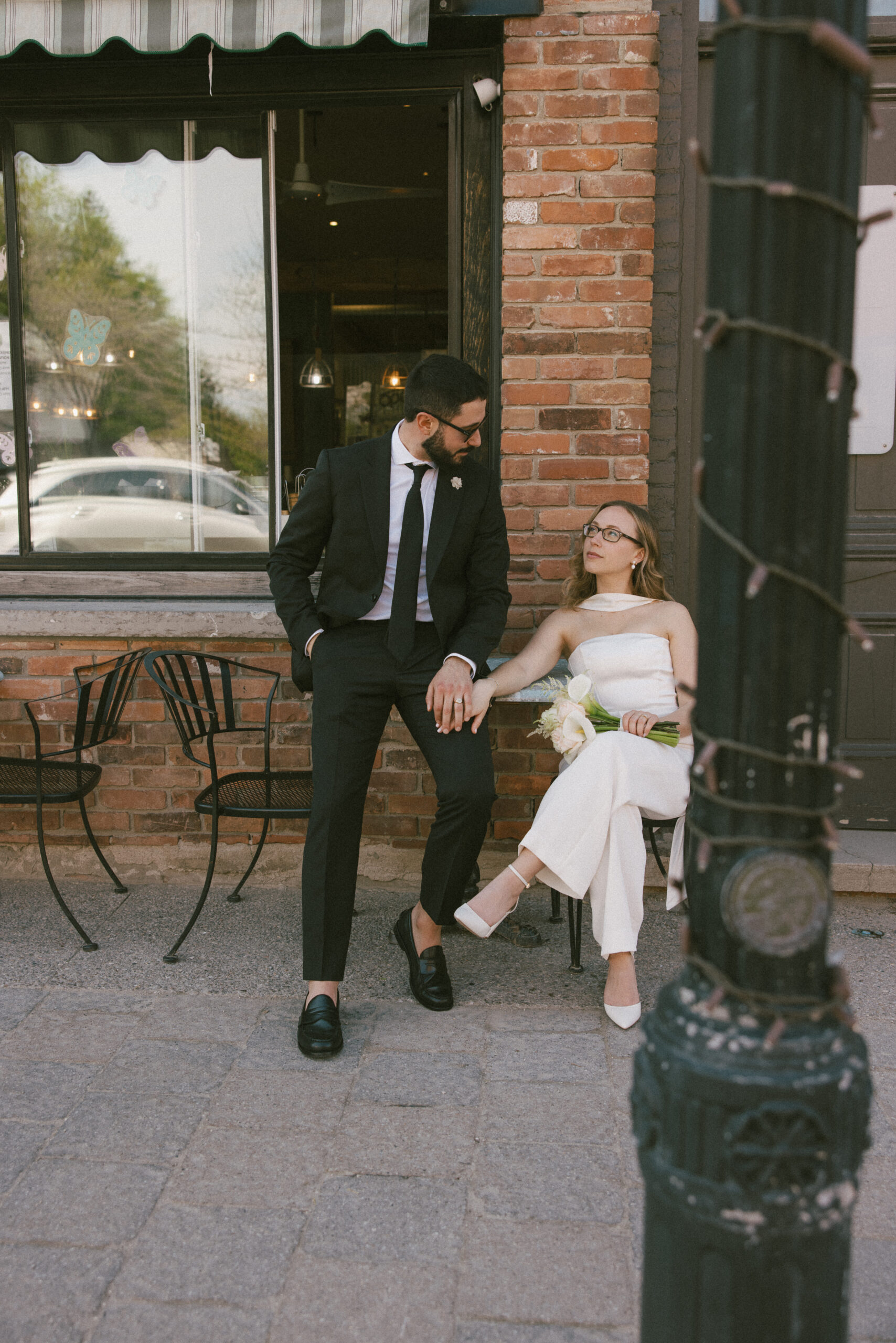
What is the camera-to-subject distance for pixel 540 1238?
2.26 metres

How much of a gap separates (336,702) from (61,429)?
2207 mm

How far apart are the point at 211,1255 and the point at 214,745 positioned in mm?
2138

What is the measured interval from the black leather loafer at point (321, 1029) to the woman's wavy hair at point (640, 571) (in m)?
1.57

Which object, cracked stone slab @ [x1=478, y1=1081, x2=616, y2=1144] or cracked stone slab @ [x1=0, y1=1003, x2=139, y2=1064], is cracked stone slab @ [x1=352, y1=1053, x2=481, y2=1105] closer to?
cracked stone slab @ [x1=478, y1=1081, x2=616, y2=1144]

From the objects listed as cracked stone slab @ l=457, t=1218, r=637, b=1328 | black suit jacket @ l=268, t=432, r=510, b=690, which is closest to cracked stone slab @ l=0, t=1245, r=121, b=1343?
cracked stone slab @ l=457, t=1218, r=637, b=1328

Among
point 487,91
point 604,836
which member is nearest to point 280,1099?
point 604,836

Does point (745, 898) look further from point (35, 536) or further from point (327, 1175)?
point (35, 536)

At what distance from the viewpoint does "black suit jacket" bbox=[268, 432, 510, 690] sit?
11.0ft

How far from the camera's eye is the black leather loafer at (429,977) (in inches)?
131

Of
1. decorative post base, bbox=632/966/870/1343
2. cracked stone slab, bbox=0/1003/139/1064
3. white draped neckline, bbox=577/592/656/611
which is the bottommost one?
cracked stone slab, bbox=0/1003/139/1064

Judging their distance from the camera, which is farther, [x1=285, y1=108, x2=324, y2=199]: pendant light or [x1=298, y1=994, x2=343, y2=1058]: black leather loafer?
[x1=285, y1=108, x2=324, y2=199]: pendant light

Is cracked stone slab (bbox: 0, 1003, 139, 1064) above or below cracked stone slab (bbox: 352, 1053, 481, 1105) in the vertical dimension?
below

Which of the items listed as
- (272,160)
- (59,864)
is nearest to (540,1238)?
(59,864)

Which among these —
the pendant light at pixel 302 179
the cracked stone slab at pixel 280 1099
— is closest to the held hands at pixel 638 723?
the cracked stone slab at pixel 280 1099
